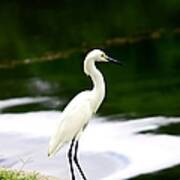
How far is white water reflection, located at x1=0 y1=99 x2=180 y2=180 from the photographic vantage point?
43.1 feet

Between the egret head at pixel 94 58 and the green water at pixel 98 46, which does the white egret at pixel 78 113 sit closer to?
the egret head at pixel 94 58

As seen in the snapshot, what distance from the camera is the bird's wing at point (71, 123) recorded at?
10.0 meters

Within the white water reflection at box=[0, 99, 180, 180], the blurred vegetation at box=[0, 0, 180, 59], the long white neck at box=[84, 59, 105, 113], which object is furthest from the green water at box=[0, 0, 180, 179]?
the long white neck at box=[84, 59, 105, 113]

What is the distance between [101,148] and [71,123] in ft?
15.0

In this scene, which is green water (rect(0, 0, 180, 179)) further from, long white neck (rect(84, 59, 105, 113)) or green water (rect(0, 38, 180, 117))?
long white neck (rect(84, 59, 105, 113))

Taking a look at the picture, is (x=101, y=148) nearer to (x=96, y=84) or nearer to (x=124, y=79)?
(x=96, y=84)

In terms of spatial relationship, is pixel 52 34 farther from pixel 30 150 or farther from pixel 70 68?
pixel 30 150

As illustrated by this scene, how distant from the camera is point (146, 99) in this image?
18906 millimetres

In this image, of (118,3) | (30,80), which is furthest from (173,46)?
(118,3)

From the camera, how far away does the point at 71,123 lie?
10188 mm

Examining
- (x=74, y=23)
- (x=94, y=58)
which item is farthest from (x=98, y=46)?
(x=94, y=58)

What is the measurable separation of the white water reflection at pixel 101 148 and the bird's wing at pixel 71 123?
2.39 m

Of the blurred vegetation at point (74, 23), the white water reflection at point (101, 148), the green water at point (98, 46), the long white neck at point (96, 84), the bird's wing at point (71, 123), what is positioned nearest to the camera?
the bird's wing at point (71, 123)

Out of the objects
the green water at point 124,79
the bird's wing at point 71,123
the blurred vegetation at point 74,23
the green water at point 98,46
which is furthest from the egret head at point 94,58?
the blurred vegetation at point 74,23
